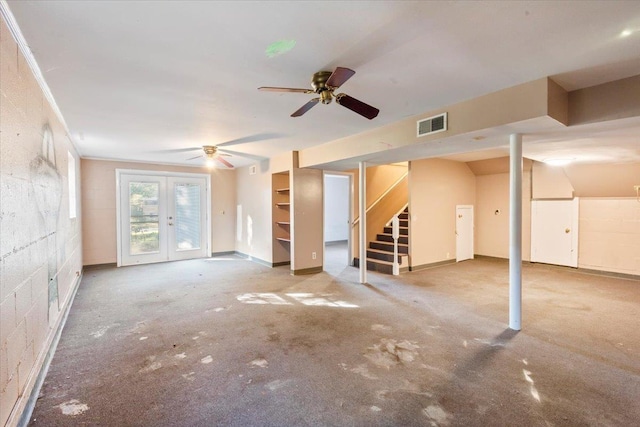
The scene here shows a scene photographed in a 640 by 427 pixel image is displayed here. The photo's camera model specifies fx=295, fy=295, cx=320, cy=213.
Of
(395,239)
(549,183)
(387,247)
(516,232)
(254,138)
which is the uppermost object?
(254,138)

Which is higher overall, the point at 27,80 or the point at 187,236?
the point at 27,80

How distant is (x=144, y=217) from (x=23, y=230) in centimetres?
539

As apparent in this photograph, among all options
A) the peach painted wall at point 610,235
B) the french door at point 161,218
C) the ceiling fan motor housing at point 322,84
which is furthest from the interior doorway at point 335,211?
the ceiling fan motor housing at point 322,84

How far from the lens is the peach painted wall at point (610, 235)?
5548 millimetres

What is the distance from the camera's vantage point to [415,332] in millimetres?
3232

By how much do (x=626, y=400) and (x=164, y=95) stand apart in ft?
15.1

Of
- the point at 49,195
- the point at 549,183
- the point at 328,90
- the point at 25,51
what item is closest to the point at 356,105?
the point at 328,90

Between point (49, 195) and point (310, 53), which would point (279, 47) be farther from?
point (49, 195)

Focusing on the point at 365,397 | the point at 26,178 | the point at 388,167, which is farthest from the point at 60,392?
the point at 388,167

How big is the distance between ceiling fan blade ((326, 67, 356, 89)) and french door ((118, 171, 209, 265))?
6.31m

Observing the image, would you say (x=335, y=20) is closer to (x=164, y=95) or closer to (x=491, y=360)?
(x=164, y=95)

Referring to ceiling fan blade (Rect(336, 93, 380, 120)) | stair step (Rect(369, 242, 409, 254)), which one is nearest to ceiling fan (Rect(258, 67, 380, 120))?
ceiling fan blade (Rect(336, 93, 380, 120))

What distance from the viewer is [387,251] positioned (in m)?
6.61

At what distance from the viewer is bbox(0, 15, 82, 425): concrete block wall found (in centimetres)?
170
